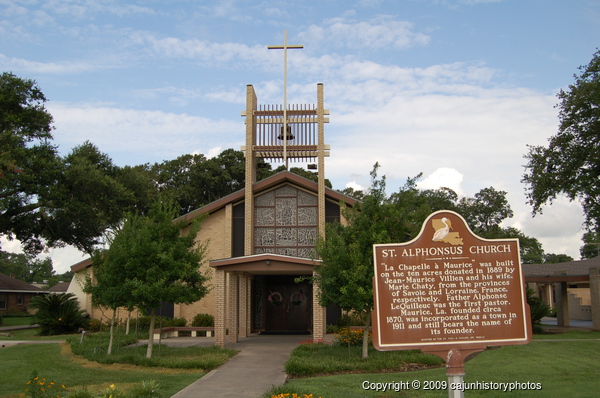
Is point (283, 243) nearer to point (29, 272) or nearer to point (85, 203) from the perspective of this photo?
point (85, 203)

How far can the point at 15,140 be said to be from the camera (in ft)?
92.1

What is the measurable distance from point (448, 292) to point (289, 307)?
1989 centimetres

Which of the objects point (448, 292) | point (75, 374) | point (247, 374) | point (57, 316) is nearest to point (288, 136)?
point (247, 374)

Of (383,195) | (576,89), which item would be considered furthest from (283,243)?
(576,89)

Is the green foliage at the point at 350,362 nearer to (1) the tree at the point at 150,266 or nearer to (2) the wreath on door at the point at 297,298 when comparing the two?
(1) the tree at the point at 150,266

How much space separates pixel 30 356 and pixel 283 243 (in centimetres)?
1139

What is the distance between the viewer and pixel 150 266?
54.3 feet

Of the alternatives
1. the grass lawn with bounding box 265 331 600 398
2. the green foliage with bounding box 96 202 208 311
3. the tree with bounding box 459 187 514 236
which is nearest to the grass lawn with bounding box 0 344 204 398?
the green foliage with bounding box 96 202 208 311

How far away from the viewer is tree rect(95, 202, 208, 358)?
640 inches

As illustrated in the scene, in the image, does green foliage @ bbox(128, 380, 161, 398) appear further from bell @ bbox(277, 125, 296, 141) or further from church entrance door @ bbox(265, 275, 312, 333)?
church entrance door @ bbox(265, 275, 312, 333)

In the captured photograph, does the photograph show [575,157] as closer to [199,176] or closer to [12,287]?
[199,176]

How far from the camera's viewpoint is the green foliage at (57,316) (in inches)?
1071

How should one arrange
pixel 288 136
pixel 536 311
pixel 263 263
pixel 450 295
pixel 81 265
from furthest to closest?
pixel 81 265, pixel 536 311, pixel 288 136, pixel 263 263, pixel 450 295

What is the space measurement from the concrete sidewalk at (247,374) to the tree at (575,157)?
1418cm
